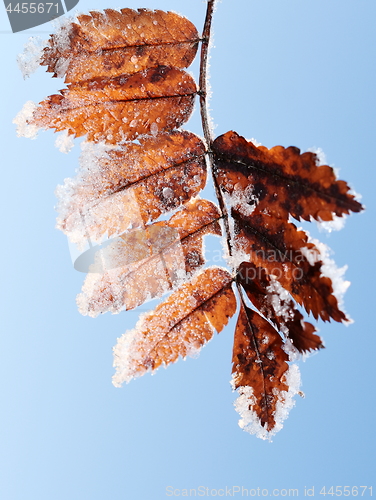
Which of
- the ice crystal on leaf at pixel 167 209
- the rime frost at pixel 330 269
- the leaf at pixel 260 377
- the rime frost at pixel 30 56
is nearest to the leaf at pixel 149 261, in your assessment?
the ice crystal on leaf at pixel 167 209

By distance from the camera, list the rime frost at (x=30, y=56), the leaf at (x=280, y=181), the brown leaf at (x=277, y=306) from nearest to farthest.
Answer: the leaf at (x=280, y=181), the brown leaf at (x=277, y=306), the rime frost at (x=30, y=56)

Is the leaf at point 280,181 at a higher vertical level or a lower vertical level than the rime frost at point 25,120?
lower

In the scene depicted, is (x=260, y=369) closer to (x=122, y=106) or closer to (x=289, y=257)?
(x=289, y=257)

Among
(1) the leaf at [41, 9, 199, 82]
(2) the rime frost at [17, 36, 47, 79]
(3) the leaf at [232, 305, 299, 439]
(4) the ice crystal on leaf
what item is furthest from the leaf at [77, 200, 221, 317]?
(2) the rime frost at [17, 36, 47, 79]

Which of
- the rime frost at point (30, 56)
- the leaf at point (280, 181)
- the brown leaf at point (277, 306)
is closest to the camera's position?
the leaf at point (280, 181)

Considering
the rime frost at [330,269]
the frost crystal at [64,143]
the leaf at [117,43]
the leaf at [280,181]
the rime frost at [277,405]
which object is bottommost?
the rime frost at [277,405]

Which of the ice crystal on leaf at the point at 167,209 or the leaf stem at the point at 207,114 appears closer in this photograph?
the ice crystal on leaf at the point at 167,209

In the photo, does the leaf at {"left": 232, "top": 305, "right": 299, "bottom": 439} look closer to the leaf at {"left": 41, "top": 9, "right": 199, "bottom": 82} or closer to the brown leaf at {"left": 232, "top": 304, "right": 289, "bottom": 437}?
the brown leaf at {"left": 232, "top": 304, "right": 289, "bottom": 437}

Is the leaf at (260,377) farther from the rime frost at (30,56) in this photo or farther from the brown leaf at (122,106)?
the rime frost at (30,56)
